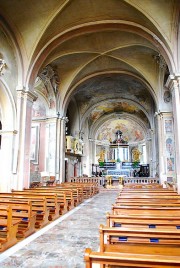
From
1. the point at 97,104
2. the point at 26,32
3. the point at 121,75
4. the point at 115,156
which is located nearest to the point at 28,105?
the point at 26,32

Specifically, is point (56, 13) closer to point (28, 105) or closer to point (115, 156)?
point (28, 105)

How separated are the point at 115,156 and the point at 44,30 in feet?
73.6

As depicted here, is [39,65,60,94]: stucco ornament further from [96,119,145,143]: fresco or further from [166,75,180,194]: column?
[96,119,145,143]: fresco

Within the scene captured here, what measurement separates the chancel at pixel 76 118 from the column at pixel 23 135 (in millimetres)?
48

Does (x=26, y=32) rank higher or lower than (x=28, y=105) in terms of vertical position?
higher

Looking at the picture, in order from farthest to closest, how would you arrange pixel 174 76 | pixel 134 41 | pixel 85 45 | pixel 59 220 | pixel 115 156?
pixel 115 156, pixel 85 45, pixel 134 41, pixel 174 76, pixel 59 220

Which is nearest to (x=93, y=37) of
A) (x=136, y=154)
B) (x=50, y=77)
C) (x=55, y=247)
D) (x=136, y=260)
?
(x=50, y=77)

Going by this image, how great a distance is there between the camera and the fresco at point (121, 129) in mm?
29308

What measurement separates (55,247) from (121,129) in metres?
27.6

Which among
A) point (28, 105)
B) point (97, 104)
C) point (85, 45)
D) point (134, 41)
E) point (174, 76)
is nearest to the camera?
point (174, 76)

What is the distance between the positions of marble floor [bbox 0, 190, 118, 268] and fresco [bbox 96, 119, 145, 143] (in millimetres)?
23832

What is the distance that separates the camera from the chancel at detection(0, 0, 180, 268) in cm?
342

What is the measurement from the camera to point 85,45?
43.9 ft

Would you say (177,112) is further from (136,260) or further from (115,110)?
(115,110)
